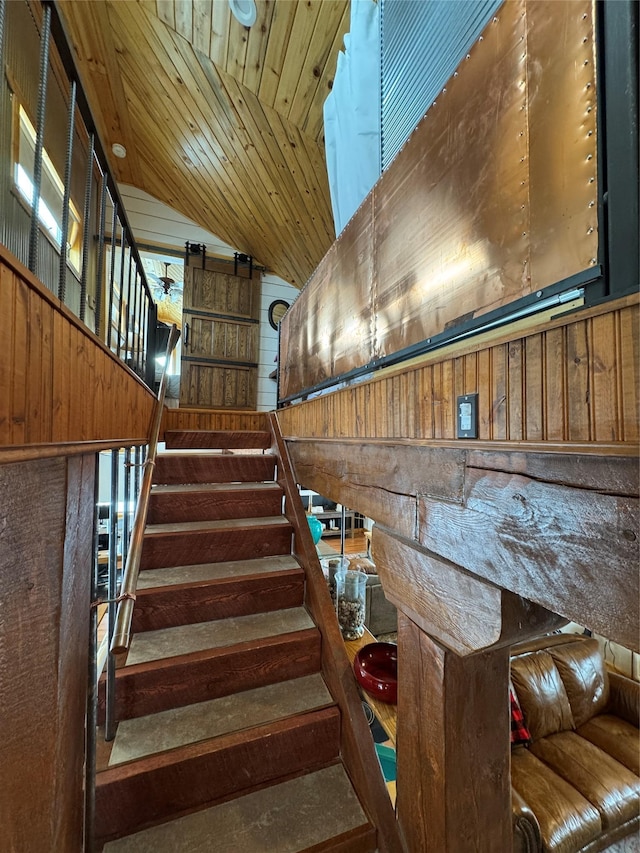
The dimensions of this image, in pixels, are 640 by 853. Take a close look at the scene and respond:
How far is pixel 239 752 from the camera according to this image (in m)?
1.44

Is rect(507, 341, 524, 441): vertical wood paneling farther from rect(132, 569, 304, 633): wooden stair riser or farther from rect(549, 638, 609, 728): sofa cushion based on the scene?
rect(549, 638, 609, 728): sofa cushion

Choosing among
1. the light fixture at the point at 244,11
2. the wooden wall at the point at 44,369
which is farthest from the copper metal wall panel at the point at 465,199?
the light fixture at the point at 244,11

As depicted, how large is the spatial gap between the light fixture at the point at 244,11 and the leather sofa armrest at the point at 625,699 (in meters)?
5.79

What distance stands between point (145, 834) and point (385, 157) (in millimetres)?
2821

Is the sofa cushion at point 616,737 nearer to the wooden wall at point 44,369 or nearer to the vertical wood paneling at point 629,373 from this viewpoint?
the vertical wood paneling at point 629,373

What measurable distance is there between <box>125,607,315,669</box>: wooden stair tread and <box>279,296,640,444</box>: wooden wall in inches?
52.1

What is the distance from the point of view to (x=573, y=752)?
2.59 m

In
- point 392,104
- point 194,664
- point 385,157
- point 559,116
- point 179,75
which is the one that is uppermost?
point 179,75

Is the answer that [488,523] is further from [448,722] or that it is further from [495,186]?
[495,186]

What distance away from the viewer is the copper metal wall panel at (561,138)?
2.16 feet

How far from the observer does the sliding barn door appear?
4.84 meters

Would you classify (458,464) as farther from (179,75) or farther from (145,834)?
(179,75)

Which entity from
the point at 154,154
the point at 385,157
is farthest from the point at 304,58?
the point at 154,154

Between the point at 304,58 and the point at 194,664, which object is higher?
the point at 304,58
